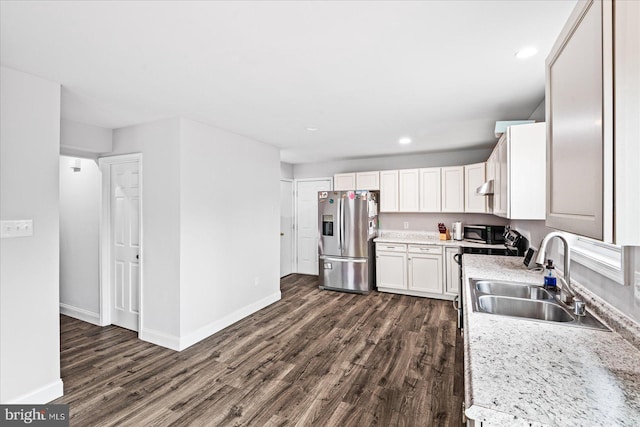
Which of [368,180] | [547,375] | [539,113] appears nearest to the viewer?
[547,375]

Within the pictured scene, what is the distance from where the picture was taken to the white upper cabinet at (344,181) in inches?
215

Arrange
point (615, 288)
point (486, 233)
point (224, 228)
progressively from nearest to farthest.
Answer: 1. point (615, 288)
2. point (224, 228)
3. point (486, 233)

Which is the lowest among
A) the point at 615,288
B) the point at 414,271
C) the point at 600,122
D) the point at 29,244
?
the point at 414,271

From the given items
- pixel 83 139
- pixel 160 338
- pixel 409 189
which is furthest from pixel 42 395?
pixel 409 189

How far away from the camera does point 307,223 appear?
623 cm

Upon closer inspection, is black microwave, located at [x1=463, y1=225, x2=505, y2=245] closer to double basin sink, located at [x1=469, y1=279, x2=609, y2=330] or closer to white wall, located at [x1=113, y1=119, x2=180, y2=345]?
double basin sink, located at [x1=469, y1=279, x2=609, y2=330]

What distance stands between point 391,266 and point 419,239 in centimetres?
70

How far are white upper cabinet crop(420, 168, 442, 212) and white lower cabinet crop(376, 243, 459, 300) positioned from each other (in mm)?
712

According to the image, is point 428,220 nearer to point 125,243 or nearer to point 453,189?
point 453,189

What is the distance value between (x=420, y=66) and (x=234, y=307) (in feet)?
10.9

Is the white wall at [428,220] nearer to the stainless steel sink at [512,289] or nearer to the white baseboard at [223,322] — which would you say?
the white baseboard at [223,322]

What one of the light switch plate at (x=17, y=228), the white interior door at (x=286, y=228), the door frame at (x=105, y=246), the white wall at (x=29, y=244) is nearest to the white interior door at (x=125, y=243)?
the door frame at (x=105, y=246)

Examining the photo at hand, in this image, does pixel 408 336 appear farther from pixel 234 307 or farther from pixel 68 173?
pixel 68 173

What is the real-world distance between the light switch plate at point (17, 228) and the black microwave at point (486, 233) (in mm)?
5133
